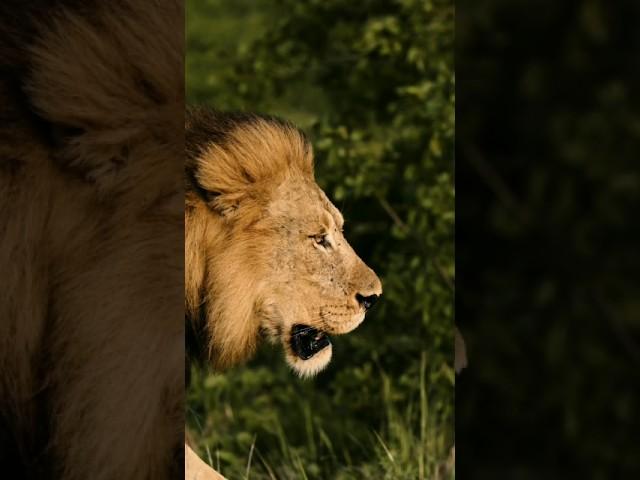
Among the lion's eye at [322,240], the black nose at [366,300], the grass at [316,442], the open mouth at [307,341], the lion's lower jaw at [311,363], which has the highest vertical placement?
the lion's eye at [322,240]

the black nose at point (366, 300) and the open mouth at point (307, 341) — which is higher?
the black nose at point (366, 300)

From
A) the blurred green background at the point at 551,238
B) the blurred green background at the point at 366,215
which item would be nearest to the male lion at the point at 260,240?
the blurred green background at the point at 366,215

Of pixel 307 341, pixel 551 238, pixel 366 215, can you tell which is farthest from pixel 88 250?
pixel 551 238

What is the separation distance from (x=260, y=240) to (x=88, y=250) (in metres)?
0.19

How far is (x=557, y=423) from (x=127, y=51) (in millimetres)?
1488

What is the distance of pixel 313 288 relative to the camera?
1.21m

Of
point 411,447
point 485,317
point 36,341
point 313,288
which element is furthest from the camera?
point 485,317

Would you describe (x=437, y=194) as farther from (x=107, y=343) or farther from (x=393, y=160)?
(x=107, y=343)

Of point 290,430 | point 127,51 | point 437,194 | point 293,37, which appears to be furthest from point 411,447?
point 127,51

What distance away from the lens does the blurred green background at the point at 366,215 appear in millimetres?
1577

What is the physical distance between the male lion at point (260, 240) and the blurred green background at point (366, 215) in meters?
0.24

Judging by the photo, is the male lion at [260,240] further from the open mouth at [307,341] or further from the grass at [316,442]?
the grass at [316,442]

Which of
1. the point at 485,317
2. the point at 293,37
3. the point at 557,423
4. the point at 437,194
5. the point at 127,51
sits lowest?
the point at 557,423

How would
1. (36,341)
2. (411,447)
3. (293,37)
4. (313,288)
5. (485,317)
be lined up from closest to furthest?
1. (36,341)
2. (313,288)
3. (411,447)
4. (293,37)
5. (485,317)
